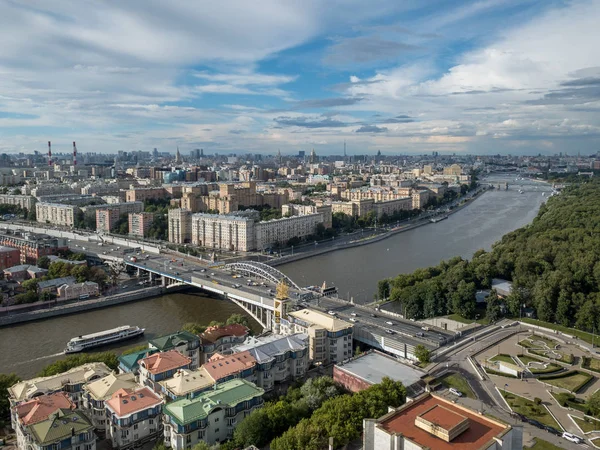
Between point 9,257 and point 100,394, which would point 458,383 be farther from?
point 9,257

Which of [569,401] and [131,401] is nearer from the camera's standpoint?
[131,401]

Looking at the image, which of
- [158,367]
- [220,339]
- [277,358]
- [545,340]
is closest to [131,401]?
[158,367]

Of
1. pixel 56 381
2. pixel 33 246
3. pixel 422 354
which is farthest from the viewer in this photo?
pixel 33 246

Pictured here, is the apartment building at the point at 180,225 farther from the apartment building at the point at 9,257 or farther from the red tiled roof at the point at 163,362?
the red tiled roof at the point at 163,362

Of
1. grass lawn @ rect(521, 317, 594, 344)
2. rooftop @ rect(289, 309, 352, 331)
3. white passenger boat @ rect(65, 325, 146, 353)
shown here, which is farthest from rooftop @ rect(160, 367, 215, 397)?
grass lawn @ rect(521, 317, 594, 344)

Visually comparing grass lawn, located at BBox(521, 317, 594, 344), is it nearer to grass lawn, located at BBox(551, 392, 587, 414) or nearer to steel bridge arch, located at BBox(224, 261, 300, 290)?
grass lawn, located at BBox(551, 392, 587, 414)

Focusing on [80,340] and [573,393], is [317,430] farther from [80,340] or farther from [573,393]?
[80,340]
